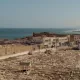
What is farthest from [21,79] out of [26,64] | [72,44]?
[72,44]

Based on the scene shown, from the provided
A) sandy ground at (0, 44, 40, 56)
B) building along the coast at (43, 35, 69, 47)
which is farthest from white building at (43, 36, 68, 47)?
sandy ground at (0, 44, 40, 56)

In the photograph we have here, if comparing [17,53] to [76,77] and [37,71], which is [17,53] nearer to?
[37,71]

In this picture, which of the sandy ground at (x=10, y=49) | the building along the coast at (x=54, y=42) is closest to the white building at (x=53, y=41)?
the building along the coast at (x=54, y=42)

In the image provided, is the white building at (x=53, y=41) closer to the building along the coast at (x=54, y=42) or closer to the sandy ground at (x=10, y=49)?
the building along the coast at (x=54, y=42)

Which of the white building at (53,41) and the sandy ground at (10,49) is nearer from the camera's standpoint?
the sandy ground at (10,49)

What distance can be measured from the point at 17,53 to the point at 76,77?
17579 mm

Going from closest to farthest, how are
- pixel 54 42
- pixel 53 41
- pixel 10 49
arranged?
pixel 10 49
pixel 54 42
pixel 53 41

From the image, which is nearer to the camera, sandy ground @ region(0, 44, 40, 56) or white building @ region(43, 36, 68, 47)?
sandy ground @ region(0, 44, 40, 56)

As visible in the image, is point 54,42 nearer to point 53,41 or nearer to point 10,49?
point 53,41

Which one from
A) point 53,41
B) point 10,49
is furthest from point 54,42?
point 10,49

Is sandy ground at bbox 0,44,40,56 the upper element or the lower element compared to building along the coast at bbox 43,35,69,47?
upper

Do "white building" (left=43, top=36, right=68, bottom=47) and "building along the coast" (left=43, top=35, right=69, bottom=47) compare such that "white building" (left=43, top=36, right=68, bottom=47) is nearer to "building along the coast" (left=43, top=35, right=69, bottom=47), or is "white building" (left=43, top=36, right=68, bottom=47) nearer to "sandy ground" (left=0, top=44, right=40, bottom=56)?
"building along the coast" (left=43, top=35, right=69, bottom=47)

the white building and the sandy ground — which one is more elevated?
the sandy ground

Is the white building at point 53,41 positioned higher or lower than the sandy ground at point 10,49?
lower
